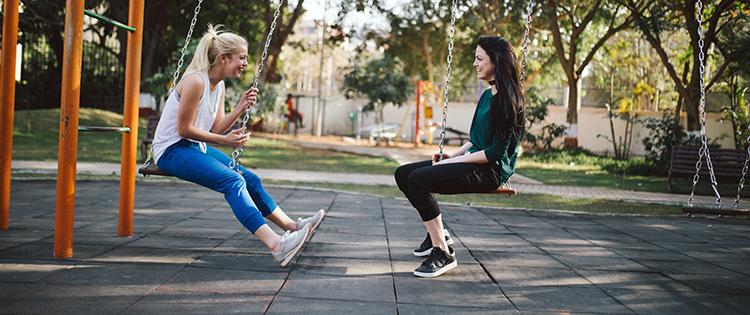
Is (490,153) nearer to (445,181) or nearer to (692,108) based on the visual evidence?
(445,181)

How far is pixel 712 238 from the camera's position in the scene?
19.2 feet

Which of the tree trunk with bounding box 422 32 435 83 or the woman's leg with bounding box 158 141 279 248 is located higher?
the tree trunk with bounding box 422 32 435 83

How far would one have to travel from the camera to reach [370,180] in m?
10.4

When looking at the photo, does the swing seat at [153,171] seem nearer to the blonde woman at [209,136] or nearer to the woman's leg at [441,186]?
the blonde woman at [209,136]

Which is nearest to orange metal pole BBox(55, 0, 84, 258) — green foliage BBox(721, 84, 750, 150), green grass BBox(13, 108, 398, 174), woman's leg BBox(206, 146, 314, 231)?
woman's leg BBox(206, 146, 314, 231)

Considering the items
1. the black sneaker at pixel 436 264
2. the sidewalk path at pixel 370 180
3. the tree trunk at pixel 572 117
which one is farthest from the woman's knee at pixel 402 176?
the tree trunk at pixel 572 117

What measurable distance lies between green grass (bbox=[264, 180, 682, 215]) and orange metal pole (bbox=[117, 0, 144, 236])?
14.0ft

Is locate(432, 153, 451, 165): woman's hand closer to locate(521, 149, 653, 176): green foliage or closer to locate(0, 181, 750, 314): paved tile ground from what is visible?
locate(0, 181, 750, 314): paved tile ground

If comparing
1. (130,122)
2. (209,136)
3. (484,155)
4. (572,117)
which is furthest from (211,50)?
(572,117)

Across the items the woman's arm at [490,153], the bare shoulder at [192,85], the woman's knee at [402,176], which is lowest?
the woman's knee at [402,176]

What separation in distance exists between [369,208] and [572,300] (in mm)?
3663

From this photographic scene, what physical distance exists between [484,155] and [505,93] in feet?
1.28

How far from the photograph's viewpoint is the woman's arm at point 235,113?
12.6ft

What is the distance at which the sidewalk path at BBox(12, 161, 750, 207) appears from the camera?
9080mm
